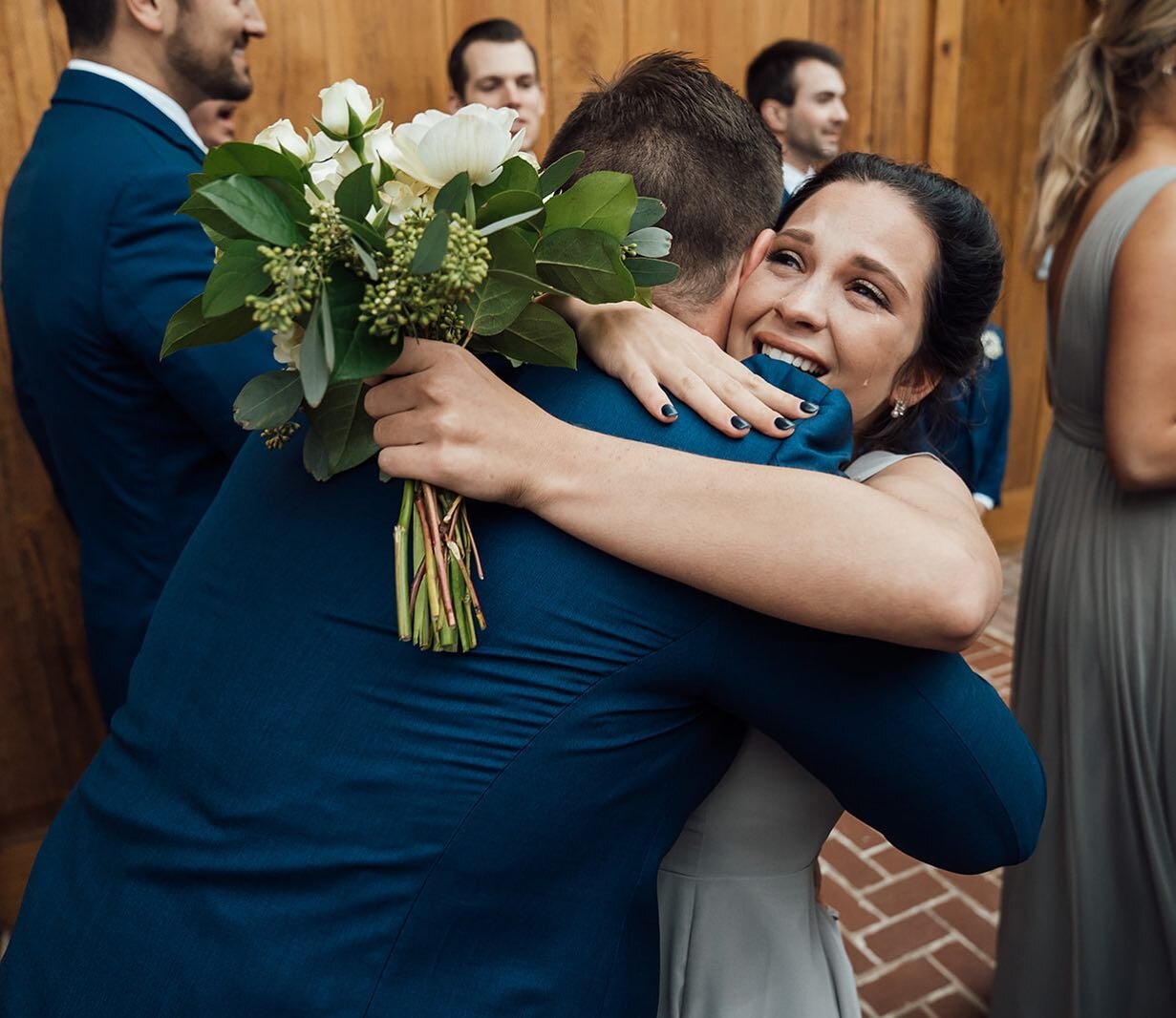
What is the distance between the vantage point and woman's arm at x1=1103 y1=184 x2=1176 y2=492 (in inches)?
86.8

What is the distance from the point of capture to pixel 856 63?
17.0 feet

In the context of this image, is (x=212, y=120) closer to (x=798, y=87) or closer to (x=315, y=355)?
(x=798, y=87)

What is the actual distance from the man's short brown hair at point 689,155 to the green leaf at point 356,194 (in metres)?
0.42

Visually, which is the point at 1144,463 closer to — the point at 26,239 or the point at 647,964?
the point at 647,964

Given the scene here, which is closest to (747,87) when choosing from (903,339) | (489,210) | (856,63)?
(856,63)

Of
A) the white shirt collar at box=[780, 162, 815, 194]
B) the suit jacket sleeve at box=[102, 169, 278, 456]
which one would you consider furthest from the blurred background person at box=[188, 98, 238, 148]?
the white shirt collar at box=[780, 162, 815, 194]

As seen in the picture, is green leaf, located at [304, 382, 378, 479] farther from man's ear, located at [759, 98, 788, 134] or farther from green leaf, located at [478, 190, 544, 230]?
man's ear, located at [759, 98, 788, 134]

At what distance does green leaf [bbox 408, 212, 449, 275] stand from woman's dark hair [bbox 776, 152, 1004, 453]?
0.90 meters

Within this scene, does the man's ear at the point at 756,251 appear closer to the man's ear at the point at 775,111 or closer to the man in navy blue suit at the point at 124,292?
the man in navy blue suit at the point at 124,292

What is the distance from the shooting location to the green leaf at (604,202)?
114cm

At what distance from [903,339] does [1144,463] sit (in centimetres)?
95

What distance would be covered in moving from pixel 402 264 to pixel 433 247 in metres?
0.05

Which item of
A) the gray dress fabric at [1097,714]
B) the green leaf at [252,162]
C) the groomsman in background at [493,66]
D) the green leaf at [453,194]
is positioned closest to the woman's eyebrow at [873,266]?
the green leaf at [453,194]

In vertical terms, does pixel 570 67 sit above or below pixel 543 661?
above
